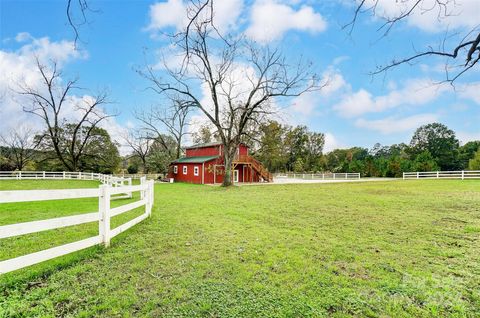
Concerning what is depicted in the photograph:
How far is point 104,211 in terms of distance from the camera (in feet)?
13.6

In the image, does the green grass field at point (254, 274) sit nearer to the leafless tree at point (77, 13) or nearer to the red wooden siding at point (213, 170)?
the leafless tree at point (77, 13)

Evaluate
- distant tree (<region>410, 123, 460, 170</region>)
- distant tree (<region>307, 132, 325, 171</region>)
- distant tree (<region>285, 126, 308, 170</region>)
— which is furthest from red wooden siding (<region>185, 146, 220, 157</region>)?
distant tree (<region>410, 123, 460, 170</region>)

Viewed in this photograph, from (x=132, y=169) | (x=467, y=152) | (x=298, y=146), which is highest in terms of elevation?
(x=298, y=146)

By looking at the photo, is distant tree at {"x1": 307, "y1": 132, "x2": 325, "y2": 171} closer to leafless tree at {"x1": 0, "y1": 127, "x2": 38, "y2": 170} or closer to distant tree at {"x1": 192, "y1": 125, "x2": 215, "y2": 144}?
distant tree at {"x1": 192, "y1": 125, "x2": 215, "y2": 144}

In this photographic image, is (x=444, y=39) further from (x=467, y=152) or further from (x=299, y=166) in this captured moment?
(x=467, y=152)

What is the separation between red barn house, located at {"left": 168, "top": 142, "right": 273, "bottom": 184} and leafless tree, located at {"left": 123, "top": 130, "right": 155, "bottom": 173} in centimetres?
783

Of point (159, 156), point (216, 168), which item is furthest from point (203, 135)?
point (216, 168)

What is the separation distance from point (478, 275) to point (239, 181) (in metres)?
25.0

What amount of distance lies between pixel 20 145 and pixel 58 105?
10.5 m

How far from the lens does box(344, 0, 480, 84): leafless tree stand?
2.91 metres

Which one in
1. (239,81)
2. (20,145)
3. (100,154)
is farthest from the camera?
(100,154)

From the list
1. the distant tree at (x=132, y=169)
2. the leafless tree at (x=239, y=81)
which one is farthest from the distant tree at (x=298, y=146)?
the leafless tree at (x=239, y=81)

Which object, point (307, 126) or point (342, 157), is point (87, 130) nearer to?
point (307, 126)

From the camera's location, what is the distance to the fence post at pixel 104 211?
4.08 metres
